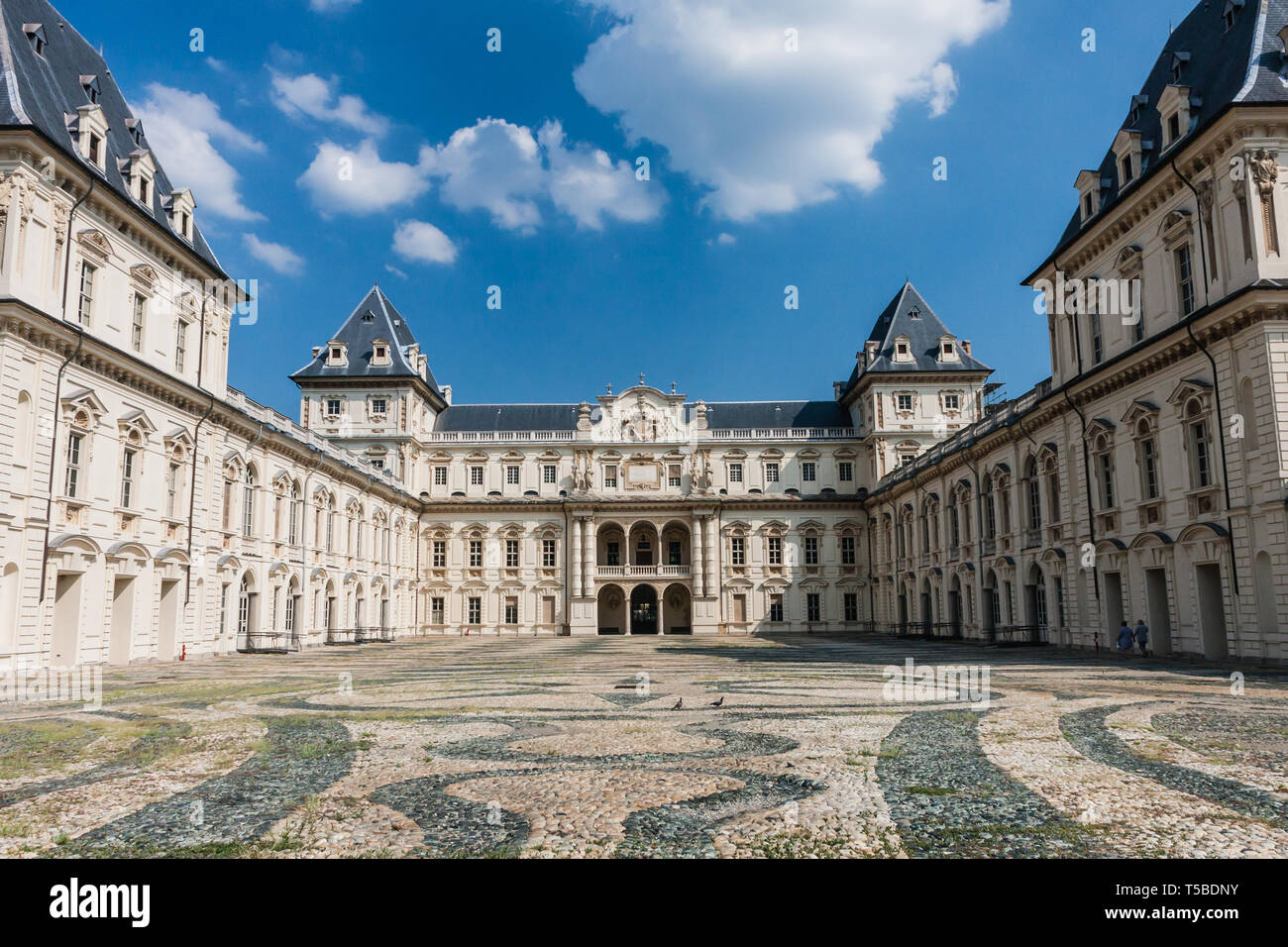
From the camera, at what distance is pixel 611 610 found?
6519cm

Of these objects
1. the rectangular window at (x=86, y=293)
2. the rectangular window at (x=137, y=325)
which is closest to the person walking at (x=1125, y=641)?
the rectangular window at (x=137, y=325)

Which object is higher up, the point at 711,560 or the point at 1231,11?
the point at 1231,11

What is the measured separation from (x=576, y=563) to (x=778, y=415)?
19554mm

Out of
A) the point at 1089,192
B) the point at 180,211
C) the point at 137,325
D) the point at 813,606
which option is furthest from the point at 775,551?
the point at 137,325

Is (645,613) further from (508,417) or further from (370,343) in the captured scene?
(370,343)

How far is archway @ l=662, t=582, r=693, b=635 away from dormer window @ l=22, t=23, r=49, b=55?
4831cm

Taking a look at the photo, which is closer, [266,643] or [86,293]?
[86,293]

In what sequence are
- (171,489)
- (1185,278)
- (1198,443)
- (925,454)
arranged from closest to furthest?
(1198,443) < (1185,278) < (171,489) < (925,454)

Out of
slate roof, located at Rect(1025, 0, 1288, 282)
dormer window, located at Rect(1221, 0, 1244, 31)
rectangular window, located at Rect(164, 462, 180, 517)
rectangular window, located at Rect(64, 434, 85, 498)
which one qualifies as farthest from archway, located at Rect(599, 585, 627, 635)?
dormer window, located at Rect(1221, 0, 1244, 31)

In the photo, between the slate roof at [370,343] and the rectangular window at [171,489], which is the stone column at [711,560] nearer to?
the slate roof at [370,343]

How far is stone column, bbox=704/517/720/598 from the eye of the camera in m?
59.9

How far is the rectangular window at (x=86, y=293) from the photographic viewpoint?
24797mm

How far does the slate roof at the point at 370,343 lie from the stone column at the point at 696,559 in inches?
862
